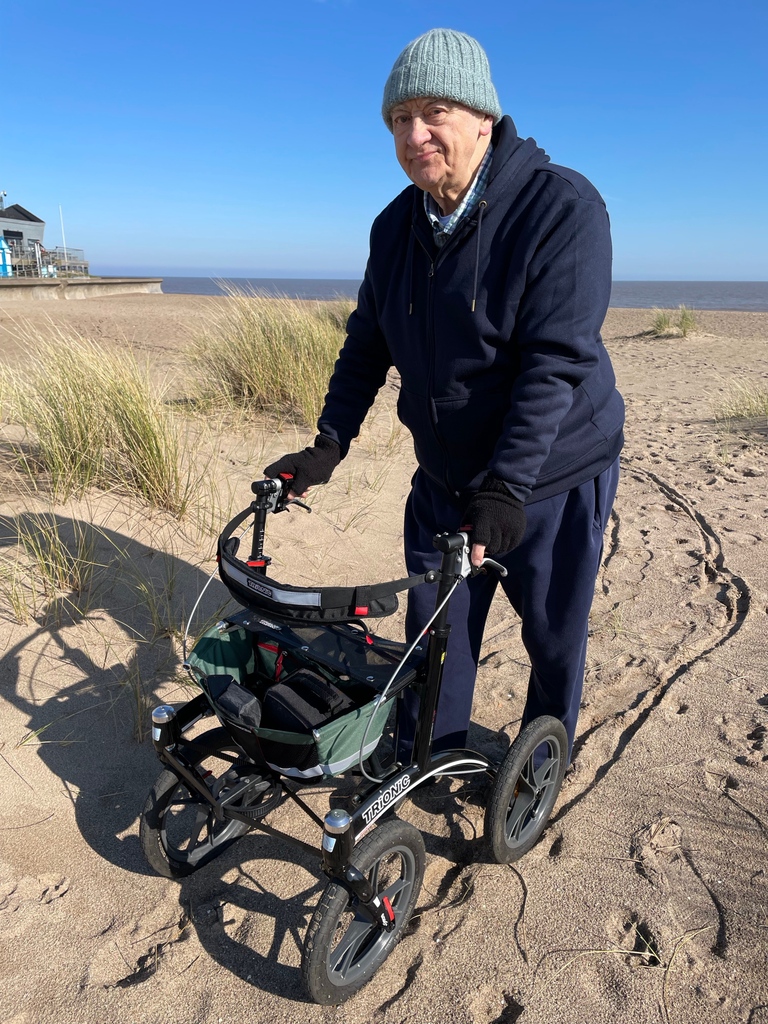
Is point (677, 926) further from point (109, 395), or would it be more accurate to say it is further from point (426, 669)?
point (109, 395)

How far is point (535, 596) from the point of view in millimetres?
2410

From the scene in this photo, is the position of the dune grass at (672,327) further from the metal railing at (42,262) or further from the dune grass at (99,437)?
the metal railing at (42,262)

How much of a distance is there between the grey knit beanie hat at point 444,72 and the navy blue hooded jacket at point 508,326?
16 centimetres

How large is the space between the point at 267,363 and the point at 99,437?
2582mm

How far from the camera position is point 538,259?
197 cm

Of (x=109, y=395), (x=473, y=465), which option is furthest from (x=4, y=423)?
(x=473, y=465)

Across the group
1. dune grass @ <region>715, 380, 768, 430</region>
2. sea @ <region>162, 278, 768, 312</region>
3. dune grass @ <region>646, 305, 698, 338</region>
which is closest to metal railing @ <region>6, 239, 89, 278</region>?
sea @ <region>162, 278, 768, 312</region>

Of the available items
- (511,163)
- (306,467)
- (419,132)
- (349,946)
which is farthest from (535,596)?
(419,132)

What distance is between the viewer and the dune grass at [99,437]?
4.55 metres

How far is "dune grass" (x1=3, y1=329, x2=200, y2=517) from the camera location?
14.9ft

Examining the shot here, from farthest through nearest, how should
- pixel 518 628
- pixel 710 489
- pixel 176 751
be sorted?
pixel 710 489, pixel 518 628, pixel 176 751

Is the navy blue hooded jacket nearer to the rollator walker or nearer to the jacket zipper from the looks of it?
the jacket zipper

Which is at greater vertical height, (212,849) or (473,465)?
(473,465)

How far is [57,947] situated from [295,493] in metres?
1.46
